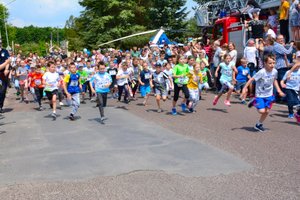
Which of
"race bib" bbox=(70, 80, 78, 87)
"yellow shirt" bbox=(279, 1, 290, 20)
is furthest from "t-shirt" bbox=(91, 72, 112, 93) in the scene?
"yellow shirt" bbox=(279, 1, 290, 20)

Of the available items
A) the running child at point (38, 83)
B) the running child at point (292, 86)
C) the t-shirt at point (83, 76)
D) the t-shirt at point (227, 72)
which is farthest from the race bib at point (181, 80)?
the t-shirt at point (83, 76)

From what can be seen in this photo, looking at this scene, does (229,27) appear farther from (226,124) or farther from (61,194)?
(61,194)

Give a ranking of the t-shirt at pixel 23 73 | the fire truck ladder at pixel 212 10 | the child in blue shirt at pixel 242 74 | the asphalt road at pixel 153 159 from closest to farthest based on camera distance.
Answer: the asphalt road at pixel 153 159
the child in blue shirt at pixel 242 74
the t-shirt at pixel 23 73
the fire truck ladder at pixel 212 10

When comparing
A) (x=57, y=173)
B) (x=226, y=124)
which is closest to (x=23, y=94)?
(x=226, y=124)

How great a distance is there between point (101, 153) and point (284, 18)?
33.0 feet

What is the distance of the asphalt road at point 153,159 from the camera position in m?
5.01

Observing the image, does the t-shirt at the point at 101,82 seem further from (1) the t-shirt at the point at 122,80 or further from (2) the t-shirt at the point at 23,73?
(2) the t-shirt at the point at 23,73

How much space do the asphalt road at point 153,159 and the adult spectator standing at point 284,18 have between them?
4997 mm

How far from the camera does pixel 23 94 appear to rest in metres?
17.6

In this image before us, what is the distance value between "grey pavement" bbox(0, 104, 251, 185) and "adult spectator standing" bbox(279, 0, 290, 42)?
23.9 feet

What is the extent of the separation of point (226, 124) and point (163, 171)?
4071mm

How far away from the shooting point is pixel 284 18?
46.8 feet

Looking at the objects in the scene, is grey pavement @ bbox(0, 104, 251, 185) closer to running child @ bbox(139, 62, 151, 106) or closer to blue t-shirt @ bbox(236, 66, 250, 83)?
running child @ bbox(139, 62, 151, 106)

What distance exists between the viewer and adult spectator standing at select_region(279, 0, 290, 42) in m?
14.1
